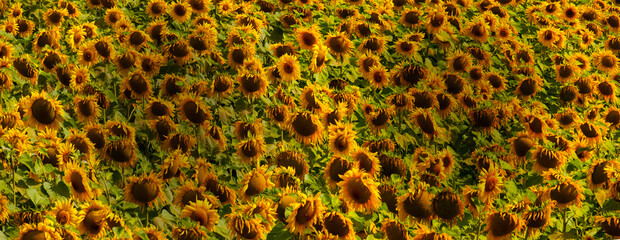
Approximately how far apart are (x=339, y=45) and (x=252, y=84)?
958 mm

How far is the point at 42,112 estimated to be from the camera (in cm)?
343

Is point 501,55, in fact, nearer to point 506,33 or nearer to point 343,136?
point 506,33

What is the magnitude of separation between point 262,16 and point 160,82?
3.83 feet

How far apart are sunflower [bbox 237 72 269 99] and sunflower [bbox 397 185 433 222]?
55.6 inches

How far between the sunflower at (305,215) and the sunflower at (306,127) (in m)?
1.24

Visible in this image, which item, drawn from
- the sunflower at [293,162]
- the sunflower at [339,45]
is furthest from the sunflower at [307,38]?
the sunflower at [293,162]

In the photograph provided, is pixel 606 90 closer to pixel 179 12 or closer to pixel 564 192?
pixel 564 192

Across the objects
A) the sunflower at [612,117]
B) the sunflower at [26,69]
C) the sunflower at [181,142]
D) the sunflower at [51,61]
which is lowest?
the sunflower at [612,117]

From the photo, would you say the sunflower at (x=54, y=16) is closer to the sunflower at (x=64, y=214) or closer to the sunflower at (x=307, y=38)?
the sunflower at (x=307, y=38)

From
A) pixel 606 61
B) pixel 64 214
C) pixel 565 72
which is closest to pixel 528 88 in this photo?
pixel 565 72

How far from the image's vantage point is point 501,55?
6000 mm

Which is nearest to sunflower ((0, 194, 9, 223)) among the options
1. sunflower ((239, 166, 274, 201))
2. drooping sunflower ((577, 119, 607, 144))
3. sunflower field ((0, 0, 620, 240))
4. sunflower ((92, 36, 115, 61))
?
sunflower field ((0, 0, 620, 240))

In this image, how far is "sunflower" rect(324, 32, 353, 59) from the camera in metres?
5.00

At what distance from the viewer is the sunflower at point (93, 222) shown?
2.81 meters
